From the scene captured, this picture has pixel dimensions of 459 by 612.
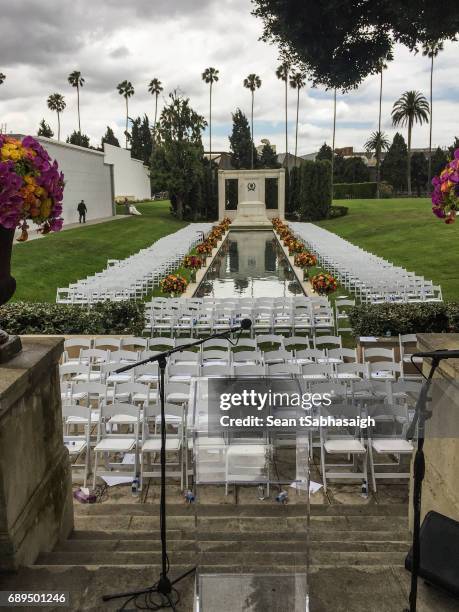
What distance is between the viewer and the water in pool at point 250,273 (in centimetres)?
1916

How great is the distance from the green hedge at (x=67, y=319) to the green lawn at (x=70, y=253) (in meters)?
6.94

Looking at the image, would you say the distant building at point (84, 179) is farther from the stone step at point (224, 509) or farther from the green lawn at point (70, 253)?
the stone step at point (224, 509)

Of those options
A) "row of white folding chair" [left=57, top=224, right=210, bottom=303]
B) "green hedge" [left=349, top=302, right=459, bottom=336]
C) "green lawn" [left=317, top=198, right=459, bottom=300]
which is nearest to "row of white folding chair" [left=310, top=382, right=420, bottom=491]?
"green hedge" [left=349, top=302, right=459, bottom=336]

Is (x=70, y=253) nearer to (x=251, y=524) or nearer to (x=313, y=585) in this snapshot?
(x=251, y=524)

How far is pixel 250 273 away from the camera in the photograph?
23156 mm

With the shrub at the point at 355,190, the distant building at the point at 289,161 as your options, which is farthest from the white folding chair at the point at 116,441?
the shrub at the point at 355,190

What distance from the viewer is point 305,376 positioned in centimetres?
863

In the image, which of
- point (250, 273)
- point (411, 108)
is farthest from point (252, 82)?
point (250, 273)

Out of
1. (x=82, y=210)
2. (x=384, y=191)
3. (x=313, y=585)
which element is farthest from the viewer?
(x=384, y=191)

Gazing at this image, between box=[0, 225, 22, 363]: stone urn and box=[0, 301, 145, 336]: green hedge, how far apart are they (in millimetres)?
7458

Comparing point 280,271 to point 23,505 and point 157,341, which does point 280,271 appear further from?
point 23,505

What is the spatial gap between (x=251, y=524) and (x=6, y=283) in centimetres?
260

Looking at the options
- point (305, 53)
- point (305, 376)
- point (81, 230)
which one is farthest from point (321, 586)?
point (81, 230)

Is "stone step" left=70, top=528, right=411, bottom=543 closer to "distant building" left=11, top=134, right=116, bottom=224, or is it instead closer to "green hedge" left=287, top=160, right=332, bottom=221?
"distant building" left=11, top=134, right=116, bottom=224
